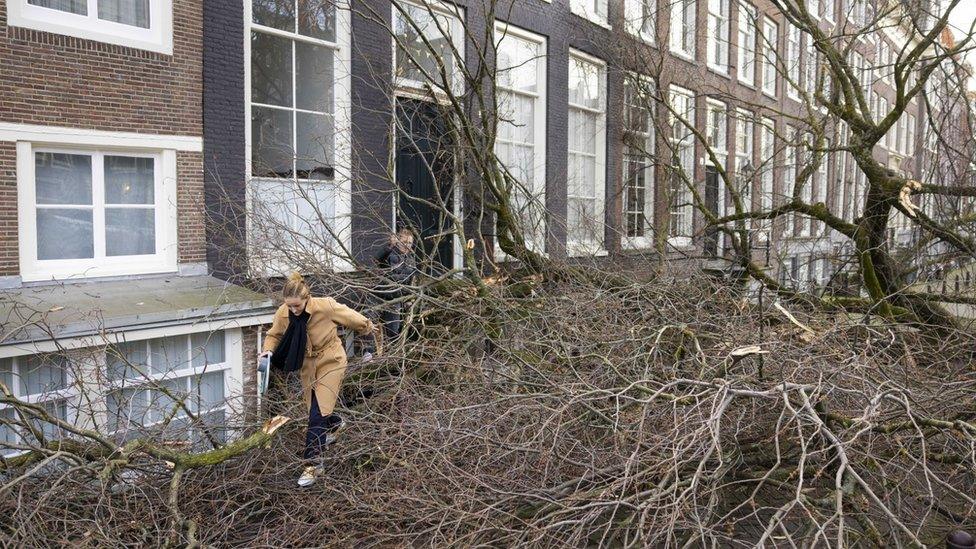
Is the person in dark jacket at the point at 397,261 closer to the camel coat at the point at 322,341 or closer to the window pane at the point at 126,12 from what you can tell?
the camel coat at the point at 322,341

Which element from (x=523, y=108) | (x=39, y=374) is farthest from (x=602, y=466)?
(x=523, y=108)

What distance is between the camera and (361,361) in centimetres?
739

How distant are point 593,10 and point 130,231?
10.4 metres

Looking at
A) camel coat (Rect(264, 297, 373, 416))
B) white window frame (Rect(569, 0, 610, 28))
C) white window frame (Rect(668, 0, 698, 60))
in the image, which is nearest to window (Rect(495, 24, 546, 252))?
white window frame (Rect(569, 0, 610, 28))

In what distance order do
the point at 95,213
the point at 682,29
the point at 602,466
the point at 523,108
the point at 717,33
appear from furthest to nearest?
1. the point at 717,33
2. the point at 682,29
3. the point at 523,108
4. the point at 95,213
5. the point at 602,466

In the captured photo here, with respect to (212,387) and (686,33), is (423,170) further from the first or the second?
(686,33)

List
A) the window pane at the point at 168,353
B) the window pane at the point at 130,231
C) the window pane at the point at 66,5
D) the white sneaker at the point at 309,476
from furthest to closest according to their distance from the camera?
the window pane at the point at 130,231 < the window pane at the point at 168,353 < the window pane at the point at 66,5 < the white sneaker at the point at 309,476

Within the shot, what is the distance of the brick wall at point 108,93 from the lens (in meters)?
7.76

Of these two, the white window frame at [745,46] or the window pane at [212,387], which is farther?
the white window frame at [745,46]

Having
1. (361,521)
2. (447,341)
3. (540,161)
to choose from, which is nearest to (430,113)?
(540,161)

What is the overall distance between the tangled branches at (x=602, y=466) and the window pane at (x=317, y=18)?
18.2ft

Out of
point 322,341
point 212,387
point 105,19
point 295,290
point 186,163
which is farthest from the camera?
point 186,163

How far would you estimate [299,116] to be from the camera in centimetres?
1040

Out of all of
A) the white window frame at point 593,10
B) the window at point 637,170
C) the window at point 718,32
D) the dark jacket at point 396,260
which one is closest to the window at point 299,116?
the dark jacket at point 396,260
